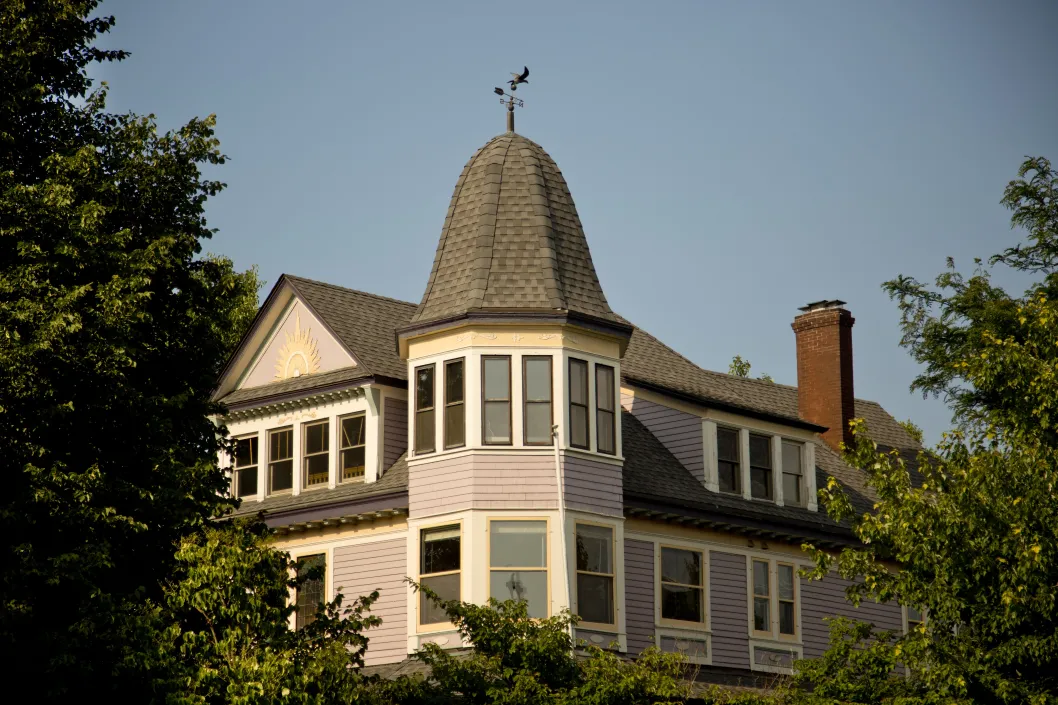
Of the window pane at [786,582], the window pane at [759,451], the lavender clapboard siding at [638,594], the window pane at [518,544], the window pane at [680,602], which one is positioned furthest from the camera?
the window pane at [759,451]

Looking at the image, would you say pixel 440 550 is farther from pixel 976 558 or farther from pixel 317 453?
pixel 976 558

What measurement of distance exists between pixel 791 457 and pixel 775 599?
379 centimetres

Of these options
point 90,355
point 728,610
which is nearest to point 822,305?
point 728,610

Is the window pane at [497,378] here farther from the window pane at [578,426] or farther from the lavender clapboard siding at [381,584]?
the lavender clapboard siding at [381,584]

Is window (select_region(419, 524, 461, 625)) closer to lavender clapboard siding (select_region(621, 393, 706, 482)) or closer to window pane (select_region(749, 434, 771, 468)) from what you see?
lavender clapboard siding (select_region(621, 393, 706, 482))

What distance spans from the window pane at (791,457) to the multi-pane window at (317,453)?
11015 mm

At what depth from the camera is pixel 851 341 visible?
1601 inches

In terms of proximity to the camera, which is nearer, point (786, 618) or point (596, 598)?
point (596, 598)

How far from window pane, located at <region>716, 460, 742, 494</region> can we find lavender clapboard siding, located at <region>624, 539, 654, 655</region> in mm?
3476

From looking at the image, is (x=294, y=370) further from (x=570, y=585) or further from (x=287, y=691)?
(x=287, y=691)

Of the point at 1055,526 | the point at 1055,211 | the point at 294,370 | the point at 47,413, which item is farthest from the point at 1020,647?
the point at 1055,211

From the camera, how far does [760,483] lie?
35656mm

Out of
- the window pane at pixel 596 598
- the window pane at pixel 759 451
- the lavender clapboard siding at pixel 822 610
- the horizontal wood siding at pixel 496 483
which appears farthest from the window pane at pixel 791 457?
the horizontal wood siding at pixel 496 483

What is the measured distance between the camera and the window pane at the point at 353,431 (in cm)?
3294
